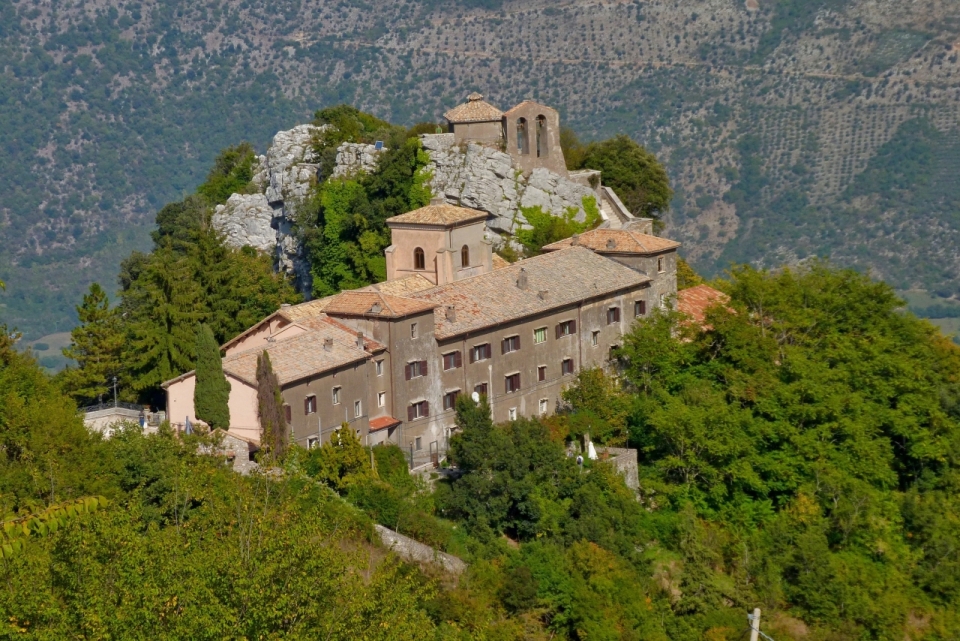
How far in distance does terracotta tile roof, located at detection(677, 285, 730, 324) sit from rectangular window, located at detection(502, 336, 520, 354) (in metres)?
7.05

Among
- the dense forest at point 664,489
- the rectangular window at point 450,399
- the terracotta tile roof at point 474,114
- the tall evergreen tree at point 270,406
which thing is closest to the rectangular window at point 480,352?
the rectangular window at point 450,399

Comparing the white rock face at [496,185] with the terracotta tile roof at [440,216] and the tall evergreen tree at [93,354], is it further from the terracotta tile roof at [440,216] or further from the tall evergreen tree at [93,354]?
the tall evergreen tree at [93,354]

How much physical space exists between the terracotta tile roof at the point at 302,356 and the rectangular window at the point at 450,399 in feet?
12.6

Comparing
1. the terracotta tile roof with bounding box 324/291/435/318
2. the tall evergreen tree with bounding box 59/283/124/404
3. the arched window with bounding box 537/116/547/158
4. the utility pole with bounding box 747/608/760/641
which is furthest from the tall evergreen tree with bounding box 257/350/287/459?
the arched window with bounding box 537/116/547/158

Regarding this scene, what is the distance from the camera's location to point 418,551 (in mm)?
48844

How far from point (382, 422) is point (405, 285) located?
7703mm

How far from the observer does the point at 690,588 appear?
51.4 metres

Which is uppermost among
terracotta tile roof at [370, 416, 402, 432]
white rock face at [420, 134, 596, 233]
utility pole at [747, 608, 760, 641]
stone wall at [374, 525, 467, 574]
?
white rock face at [420, 134, 596, 233]

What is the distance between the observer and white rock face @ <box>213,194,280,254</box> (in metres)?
77.3

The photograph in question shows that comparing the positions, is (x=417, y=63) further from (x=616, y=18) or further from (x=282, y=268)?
(x=282, y=268)

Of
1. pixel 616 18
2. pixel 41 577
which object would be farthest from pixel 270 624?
pixel 616 18

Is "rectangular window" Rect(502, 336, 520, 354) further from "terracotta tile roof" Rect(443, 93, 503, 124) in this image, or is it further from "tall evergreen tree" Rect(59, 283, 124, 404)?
"terracotta tile roof" Rect(443, 93, 503, 124)

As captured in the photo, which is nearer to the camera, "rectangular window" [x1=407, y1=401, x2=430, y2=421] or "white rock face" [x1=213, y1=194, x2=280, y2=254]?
"rectangular window" [x1=407, y1=401, x2=430, y2=421]

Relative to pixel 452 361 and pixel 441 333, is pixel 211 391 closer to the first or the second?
pixel 441 333
